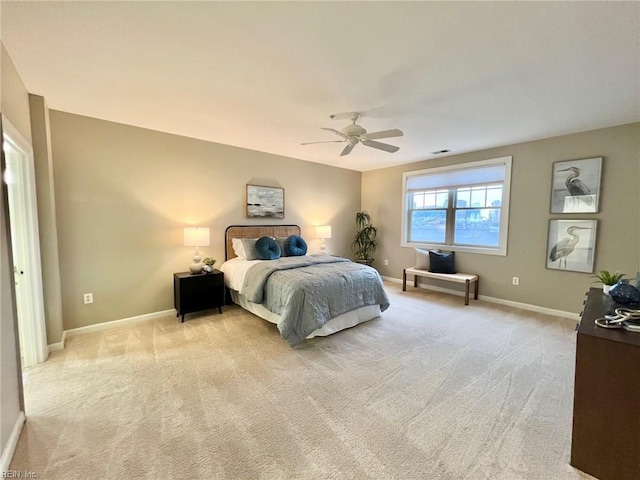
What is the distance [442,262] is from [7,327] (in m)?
5.24

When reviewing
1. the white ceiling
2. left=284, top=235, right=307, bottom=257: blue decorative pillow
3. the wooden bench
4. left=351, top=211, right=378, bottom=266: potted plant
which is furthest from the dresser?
left=351, top=211, right=378, bottom=266: potted plant

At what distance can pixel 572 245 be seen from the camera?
3680 mm

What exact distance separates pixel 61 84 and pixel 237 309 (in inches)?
124

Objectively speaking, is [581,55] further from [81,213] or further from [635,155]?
[81,213]

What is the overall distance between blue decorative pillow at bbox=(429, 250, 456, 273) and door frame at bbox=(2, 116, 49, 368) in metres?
5.32

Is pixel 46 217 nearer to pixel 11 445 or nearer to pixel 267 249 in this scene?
pixel 11 445

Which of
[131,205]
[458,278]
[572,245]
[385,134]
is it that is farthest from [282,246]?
[572,245]

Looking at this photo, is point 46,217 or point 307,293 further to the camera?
point 307,293

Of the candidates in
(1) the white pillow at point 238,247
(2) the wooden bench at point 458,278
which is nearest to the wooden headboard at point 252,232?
(1) the white pillow at point 238,247

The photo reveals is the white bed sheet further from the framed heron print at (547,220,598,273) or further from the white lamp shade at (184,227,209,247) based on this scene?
the framed heron print at (547,220,598,273)

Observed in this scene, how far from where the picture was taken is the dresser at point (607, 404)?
4.38ft

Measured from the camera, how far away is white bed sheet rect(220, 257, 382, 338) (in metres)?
3.19

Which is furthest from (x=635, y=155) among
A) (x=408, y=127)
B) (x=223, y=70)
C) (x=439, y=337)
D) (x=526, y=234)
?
(x=223, y=70)

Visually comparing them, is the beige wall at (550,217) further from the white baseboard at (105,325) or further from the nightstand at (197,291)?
the white baseboard at (105,325)
